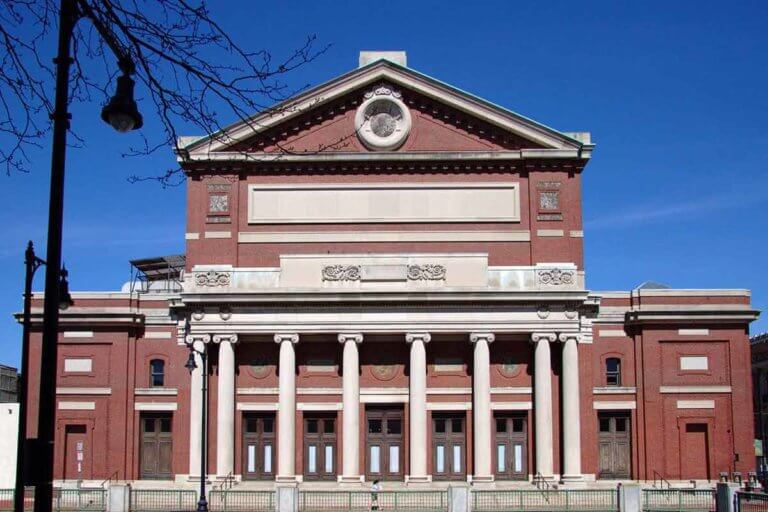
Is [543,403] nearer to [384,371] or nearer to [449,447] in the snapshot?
[449,447]

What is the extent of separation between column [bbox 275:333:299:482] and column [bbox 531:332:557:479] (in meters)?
10.5

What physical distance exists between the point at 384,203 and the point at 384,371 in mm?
7560

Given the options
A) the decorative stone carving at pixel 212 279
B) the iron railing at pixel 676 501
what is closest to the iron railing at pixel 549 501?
the iron railing at pixel 676 501

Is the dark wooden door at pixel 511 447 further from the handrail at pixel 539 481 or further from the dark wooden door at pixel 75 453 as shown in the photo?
the dark wooden door at pixel 75 453

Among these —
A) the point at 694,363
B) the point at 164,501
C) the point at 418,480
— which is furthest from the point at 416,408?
the point at 694,363

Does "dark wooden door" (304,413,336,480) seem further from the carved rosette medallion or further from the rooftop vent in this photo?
the rooftop vent

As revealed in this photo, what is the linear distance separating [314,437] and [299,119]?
14.2m

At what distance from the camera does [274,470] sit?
45125 millimetres

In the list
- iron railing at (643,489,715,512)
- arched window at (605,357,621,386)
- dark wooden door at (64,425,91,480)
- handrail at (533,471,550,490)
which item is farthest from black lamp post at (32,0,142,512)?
arched window at (605,357,621,386)

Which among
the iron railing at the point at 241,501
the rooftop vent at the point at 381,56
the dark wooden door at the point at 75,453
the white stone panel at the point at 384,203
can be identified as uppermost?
the rooftop vent at the point at 381,56

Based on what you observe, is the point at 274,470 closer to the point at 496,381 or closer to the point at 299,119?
the point at 496,381

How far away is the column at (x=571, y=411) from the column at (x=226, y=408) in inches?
562

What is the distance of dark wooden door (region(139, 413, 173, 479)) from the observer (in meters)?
46.6

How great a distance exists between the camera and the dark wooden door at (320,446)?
45.1 m
